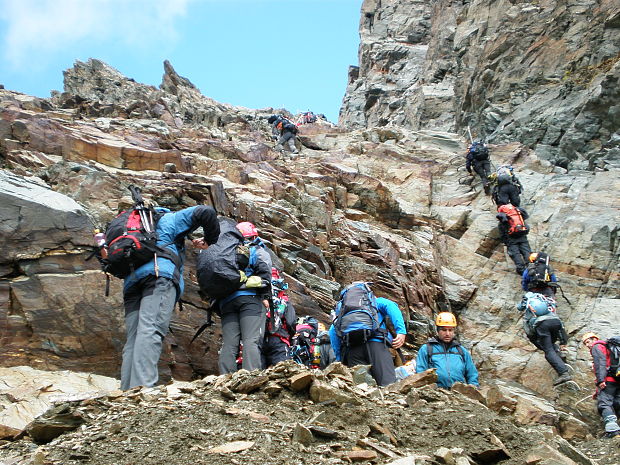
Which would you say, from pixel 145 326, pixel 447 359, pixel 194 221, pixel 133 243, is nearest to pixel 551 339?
pixel 447 359

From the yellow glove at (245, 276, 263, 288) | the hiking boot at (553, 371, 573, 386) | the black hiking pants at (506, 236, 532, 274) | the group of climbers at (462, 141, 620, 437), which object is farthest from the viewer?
the black hiking pants at (506, 236, 532, 274)

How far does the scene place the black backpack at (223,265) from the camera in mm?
8547

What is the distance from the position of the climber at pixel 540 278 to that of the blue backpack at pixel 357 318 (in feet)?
25.6

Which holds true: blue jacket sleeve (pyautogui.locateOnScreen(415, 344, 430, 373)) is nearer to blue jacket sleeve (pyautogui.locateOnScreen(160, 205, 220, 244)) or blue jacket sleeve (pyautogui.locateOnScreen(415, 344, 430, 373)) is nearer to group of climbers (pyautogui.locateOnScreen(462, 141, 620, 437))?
group of climbers (pyautogui.locateOnScreen(462, 141, 620, 437))

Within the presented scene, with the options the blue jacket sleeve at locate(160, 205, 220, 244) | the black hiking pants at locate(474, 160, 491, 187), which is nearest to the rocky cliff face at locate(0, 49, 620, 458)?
the black hiking pants at locate(474, 160, 491, 187)

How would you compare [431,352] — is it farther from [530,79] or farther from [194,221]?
[530,79]

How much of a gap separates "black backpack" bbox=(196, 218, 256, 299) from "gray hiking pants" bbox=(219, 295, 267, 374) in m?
0.26

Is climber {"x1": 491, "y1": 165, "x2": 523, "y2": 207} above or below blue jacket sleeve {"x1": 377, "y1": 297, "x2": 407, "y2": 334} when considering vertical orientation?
above

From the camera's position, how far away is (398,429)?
5.92m

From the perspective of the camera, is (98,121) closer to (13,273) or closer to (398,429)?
(13,273)

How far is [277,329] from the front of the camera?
32.3 ft

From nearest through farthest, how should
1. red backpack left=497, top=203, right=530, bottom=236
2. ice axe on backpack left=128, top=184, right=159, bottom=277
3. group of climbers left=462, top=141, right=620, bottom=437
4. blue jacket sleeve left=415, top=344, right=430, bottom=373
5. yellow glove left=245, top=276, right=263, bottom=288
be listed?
ice axe on backpack left=128, top=184, right=159, bottom=277
yellow glove left=245, top=276, right=263, bottom=288
blue jacket sleeve left=415, top=344, right=430, bottom=373
group of climbers left=462, top=141, right=620, bottom=437
red backpack left=497, top=203, right=530, bottom=236

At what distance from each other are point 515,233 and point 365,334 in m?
11.4

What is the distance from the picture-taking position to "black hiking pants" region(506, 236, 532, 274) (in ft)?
60.5
